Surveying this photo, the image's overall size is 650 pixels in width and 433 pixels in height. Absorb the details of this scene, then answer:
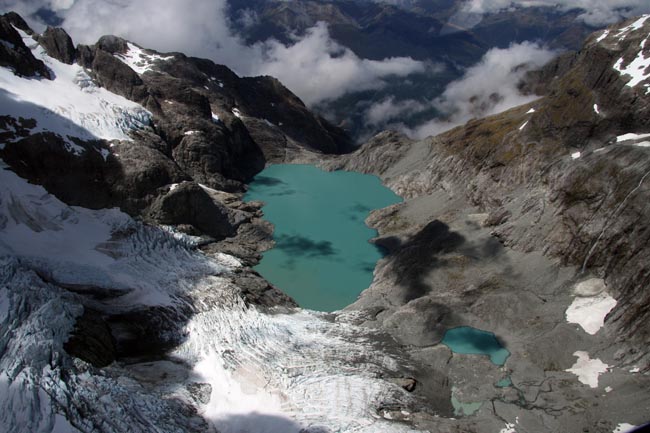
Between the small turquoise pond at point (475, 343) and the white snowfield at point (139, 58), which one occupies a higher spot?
the white snowfield at point (139, 58)

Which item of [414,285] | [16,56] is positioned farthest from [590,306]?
[16,56]

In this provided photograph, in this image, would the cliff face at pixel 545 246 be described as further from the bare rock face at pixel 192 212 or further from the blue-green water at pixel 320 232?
the bare rock face at pixel 192 212

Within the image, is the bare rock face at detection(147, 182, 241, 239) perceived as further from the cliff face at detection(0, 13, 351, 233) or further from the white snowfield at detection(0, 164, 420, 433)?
the white snowfield at detection(0, 164, 420, 433)

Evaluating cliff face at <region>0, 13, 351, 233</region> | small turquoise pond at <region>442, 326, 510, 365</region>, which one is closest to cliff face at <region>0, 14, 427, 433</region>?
cliff face at <region>0, 13, 351, 233</region>

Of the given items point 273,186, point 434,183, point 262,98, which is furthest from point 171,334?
point 262,98

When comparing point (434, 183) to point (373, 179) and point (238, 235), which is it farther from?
point (238, 235)

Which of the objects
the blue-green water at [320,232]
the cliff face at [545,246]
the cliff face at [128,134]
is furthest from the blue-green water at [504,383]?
the cliff face at [128,134]
